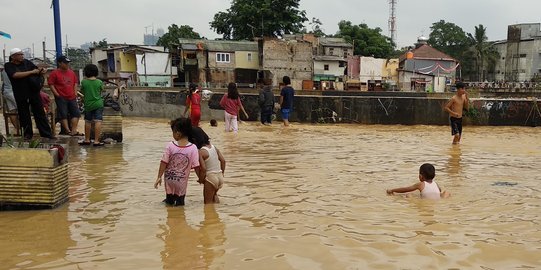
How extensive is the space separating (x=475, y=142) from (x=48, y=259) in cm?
1109

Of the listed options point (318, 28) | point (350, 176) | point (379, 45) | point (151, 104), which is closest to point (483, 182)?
point (350, 176)

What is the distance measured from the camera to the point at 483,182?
6785 millimetres

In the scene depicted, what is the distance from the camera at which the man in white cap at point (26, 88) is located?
7.02 meters

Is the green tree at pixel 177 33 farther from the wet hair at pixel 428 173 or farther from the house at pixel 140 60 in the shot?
the wet hair at pixel 428 173

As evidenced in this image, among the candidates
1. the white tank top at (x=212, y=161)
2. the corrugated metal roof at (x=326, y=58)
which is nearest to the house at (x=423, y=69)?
the corrugated metal roof at (x=326, y=58)

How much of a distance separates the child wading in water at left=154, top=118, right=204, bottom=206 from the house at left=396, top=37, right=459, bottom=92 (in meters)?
47.8

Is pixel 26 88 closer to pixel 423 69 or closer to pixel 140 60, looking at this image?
pixel 140 60

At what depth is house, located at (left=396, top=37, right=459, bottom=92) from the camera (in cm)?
5202

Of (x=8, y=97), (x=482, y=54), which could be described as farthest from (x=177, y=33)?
(x=8, y=97)

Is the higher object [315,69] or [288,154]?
[315,69]

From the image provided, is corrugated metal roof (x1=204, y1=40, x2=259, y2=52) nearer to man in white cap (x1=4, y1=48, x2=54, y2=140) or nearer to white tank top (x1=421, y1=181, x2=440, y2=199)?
man in white cap (x1=4, y1=48, x2=54, y2=140)

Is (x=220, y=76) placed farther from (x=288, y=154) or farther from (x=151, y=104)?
(x=288, y=154)

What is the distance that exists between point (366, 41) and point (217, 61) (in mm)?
25302

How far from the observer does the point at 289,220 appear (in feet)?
15.5
